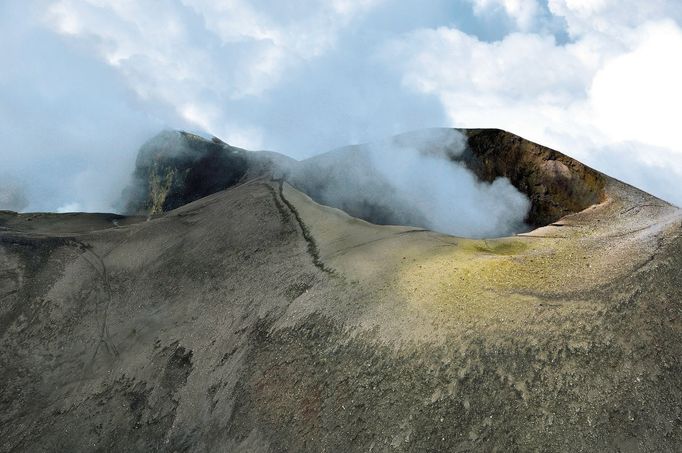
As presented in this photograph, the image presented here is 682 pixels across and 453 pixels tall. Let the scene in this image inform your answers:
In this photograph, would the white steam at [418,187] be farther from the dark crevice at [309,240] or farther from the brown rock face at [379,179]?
the dark crevice at [309,240]

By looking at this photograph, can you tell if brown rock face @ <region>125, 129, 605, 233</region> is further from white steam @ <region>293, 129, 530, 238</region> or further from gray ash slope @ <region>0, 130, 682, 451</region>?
gray ash slope @ <region>0, 130, 682, 451</region>

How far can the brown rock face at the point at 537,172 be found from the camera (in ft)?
65.9

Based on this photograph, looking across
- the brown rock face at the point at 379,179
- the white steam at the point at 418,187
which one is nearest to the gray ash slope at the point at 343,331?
the brown rock face at the point at 379,179

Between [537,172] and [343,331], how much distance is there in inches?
520

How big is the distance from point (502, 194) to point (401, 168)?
4614 mm

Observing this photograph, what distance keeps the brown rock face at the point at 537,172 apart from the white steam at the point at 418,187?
0.45 meters

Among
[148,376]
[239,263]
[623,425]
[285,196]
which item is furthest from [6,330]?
[623,425]

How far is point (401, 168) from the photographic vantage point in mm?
24219

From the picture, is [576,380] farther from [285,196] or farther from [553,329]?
[285,196]

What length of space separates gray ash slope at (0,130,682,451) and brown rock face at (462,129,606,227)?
0.44 ft

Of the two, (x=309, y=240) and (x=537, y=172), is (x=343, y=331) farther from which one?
(x=537, y=172)

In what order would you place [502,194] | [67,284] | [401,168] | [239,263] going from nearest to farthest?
[239,263]
[67,284]
[502,194]
[401,168]

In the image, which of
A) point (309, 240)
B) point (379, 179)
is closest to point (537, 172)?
point (379, 179)

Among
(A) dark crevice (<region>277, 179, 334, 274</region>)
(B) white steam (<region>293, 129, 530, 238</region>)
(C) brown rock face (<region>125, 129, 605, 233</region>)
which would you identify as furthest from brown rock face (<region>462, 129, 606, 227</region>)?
(A) dark crevice (<region>277, 179, 334, 274</region>)
